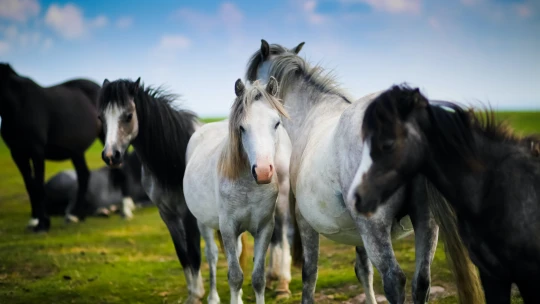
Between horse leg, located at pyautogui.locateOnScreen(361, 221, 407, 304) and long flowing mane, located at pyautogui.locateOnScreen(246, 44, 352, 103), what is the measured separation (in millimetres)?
1896

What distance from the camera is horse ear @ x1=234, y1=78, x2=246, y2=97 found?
5059 mm

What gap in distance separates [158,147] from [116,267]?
10.5 feet

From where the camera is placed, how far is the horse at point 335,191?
4.11m

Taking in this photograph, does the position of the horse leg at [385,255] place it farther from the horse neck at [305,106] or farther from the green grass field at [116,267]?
the horse neck at [305,106]

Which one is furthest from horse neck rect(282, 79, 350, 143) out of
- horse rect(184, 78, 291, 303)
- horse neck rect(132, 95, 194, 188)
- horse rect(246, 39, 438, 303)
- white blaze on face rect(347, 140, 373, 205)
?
white blaze on face rect(347, 140, 373, 205)

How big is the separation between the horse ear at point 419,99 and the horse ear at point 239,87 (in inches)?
75.2

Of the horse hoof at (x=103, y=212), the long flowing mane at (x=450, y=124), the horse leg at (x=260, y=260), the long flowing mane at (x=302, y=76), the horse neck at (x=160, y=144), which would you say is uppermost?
the long flowing mane at (x=302, y=76)

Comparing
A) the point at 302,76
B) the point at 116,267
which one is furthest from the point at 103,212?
the point at 302,76

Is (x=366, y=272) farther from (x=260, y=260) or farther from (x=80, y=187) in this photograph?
(x=80, y=187)

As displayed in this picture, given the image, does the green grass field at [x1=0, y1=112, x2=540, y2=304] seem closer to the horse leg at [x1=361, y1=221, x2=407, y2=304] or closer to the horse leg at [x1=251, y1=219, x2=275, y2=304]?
the horse leg at [x1=361, y1=221, x2=407, y2=304]

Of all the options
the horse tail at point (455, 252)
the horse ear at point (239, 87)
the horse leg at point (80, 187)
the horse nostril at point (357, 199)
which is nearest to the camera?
the horse nostril at point (357, 199)

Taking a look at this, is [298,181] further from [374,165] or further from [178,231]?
[178,231]

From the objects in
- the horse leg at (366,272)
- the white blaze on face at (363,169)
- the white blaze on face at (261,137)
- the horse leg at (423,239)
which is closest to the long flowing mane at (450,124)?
the white blaze on face at (363,169)

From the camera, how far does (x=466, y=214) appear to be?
3.64 m
